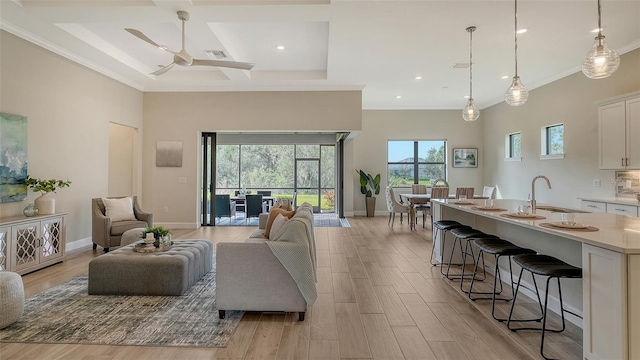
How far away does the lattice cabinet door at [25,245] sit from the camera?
3771 mm

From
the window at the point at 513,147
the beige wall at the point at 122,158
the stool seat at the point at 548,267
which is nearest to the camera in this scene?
the stool seat at the point at 548,267

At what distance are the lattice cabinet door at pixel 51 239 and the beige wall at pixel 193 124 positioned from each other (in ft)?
9.21

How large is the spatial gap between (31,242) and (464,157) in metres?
9.79

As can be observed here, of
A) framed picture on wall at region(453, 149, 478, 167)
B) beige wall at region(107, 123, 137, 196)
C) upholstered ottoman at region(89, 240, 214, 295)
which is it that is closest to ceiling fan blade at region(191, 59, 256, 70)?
upholstered ottoman at region(89, 240, 214, 295)

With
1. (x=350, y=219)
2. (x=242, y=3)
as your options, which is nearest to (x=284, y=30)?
(x=242, y=3)

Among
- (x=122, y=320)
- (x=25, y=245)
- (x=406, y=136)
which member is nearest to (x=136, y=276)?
(x=122, y=320)

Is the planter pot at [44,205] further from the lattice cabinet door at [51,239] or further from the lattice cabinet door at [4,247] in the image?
the lattice cabinet door at [4,247]

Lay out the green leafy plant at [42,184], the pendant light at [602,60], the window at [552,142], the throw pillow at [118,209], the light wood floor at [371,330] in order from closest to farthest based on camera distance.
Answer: the light wood floor at [371,330]
the pendant light at [602,60]
the green leafy plant at [42,184]
the throw pillow at [118,209]
the window at [552,142]

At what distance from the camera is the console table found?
3678 millimetres

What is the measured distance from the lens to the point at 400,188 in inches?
379

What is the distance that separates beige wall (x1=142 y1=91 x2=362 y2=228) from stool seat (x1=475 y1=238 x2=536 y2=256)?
4.53 metres

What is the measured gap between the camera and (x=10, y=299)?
2531 millimetres

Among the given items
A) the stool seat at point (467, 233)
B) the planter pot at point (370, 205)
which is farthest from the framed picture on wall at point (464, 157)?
the stool seat at point (467, 233)

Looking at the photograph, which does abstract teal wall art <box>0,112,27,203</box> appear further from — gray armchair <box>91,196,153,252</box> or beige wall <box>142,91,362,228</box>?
beige wall <box>142,91,362,228</box>
